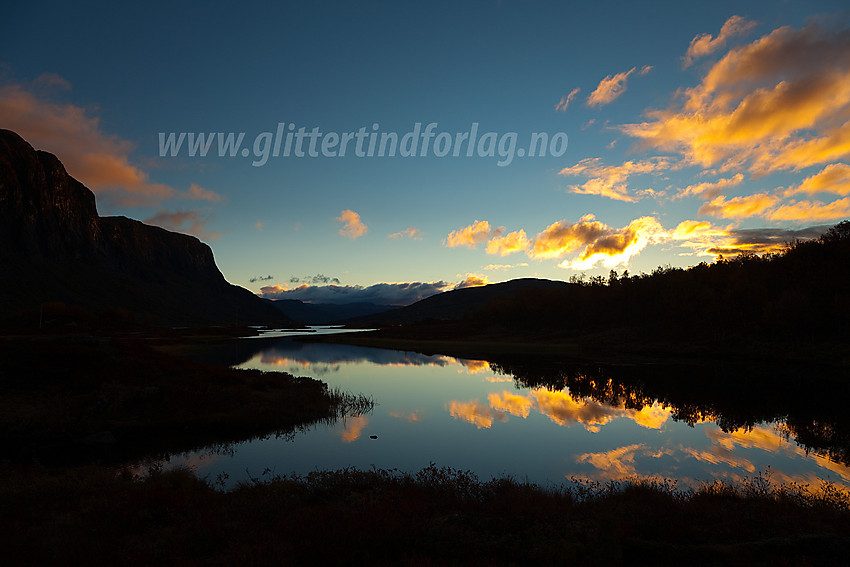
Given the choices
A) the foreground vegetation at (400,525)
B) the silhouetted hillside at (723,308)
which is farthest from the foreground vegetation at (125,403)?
the silhouetted hillside at (723,308)

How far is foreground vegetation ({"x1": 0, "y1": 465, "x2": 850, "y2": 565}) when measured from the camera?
385 inches

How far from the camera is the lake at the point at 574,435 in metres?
21.0

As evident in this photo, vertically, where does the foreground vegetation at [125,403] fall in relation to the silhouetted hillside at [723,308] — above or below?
below

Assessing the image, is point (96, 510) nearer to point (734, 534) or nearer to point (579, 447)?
point (734, 534)

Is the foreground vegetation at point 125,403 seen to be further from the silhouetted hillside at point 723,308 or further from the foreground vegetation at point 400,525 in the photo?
the silhouetted hillside at point 723,308

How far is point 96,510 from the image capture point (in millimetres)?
12609

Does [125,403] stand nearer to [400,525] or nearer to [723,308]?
[400,525]

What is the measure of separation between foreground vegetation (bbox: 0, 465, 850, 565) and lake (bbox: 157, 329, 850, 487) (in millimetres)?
4844

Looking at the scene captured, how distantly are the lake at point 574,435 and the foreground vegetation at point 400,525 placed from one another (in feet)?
15.9

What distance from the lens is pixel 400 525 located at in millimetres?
11125

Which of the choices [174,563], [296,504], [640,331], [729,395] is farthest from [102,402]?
[640,331]

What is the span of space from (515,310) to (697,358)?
83622mm

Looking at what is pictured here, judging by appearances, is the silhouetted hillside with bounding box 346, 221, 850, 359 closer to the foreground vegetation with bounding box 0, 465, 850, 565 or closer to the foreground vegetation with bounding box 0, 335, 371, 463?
the foreground vegetation with bounding box 0, 465, 850, 565

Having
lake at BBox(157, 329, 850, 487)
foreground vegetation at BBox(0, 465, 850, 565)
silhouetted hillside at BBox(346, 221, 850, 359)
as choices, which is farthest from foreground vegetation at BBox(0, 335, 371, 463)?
silhouetted hillside at BBox(346, 221, 850, 359)
